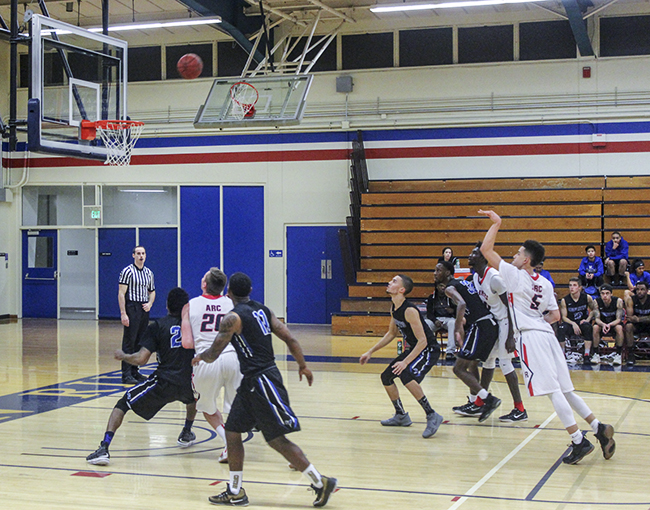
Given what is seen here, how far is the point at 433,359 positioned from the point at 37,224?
15104 millimetres

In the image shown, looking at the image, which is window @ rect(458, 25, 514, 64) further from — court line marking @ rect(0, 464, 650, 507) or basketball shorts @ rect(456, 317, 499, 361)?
court line marking @ rect(0, 464, 650, 507)

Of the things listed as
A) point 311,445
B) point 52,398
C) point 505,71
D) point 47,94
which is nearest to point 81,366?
point 52,398

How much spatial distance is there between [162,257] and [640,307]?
36.8 ft

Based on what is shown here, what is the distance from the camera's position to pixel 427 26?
16953 millimetres

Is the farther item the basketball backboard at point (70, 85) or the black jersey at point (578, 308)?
the black jersey at point (578, 308)

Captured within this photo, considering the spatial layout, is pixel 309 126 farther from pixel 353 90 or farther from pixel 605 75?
pixel 605 75

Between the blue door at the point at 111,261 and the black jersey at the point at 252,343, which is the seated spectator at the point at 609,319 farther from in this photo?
the blue door at the point at 111,261

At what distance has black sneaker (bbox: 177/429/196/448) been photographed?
6578 mm

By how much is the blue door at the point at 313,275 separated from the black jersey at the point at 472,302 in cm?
956

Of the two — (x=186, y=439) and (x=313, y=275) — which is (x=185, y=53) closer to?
(x=313, y=275)

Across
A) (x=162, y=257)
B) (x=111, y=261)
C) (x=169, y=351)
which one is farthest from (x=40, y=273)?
(x=169, y=351)

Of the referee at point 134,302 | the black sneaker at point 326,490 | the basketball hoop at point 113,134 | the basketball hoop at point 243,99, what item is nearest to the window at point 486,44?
the basketball hoop at point 243,99

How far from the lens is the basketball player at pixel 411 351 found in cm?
687

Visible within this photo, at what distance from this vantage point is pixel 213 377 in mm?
5922
